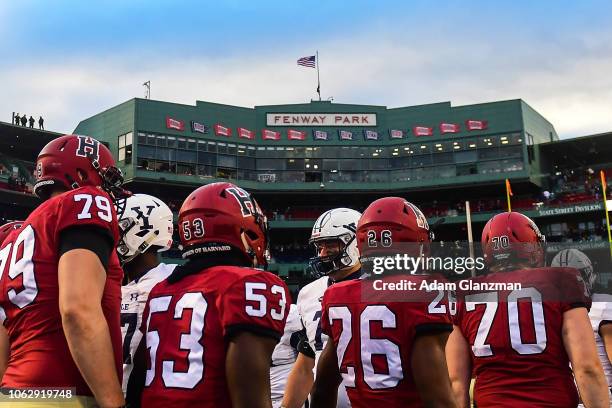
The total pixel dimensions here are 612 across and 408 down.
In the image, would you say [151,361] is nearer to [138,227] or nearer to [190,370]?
[190,370]

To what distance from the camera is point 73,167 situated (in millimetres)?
3070

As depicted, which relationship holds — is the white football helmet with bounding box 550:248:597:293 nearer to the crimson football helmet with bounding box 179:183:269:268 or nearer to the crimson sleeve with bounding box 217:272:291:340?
the crimson football helmet with bounding box 179:183:269:268

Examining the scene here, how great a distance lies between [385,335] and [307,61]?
46238 mm

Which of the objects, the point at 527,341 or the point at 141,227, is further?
the point at 141,227

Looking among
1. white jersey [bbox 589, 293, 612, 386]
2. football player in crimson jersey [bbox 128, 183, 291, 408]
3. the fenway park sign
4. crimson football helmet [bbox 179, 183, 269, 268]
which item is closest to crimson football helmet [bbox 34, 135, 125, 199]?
crimson football helmet [bbox 179, 183, 269, 268]

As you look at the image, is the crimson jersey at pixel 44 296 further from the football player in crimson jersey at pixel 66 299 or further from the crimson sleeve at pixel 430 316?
the crimson sleeve at pixel 430 316

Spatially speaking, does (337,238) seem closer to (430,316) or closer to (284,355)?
(284,355)

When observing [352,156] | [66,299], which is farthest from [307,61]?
[66,299]

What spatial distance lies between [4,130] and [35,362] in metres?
38.8

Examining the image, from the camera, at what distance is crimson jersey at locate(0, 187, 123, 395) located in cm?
253

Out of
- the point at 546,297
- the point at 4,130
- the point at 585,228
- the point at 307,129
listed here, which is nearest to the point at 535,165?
the point at 585,228

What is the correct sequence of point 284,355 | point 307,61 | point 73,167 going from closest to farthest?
point 73,167 < point 284,355 < point 307,61

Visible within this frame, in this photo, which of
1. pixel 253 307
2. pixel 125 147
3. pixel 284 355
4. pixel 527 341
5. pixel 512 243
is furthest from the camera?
pixel 125 147

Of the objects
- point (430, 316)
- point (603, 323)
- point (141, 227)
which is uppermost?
point (141, 227)
